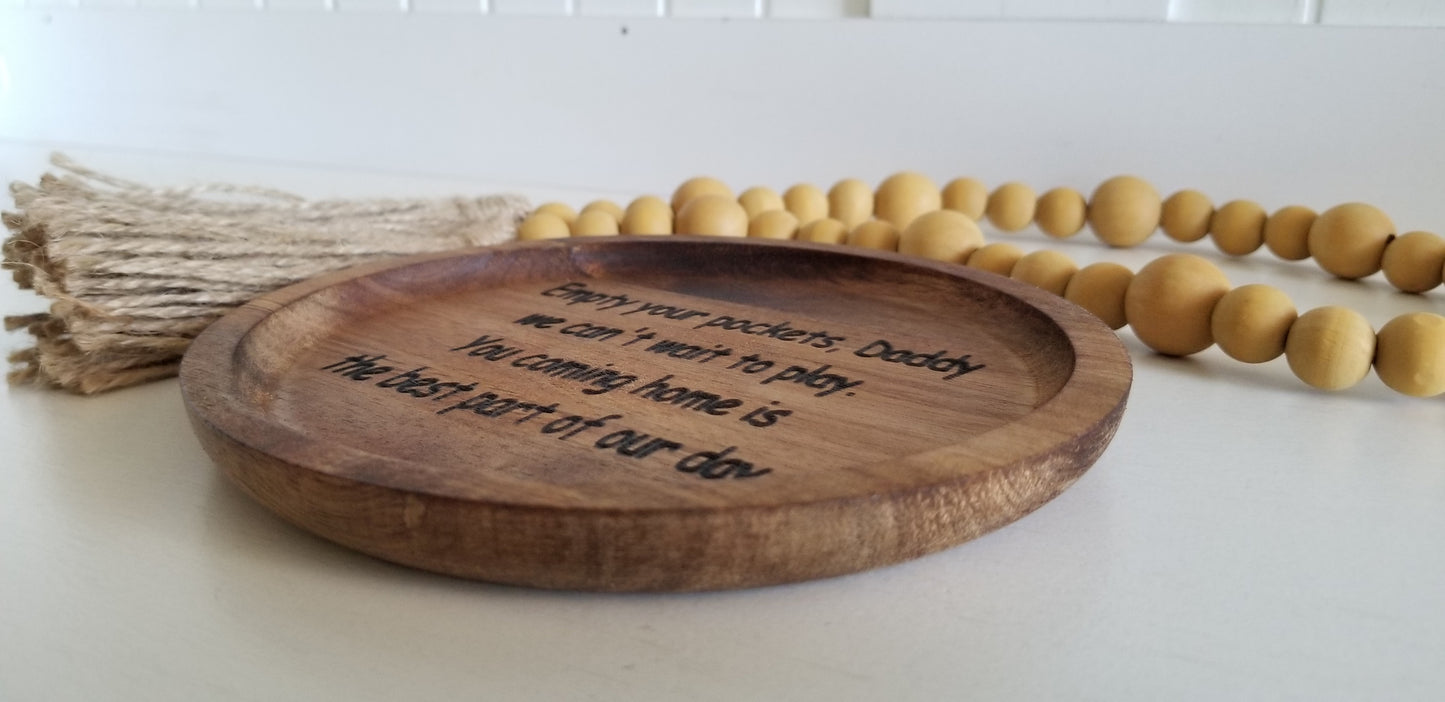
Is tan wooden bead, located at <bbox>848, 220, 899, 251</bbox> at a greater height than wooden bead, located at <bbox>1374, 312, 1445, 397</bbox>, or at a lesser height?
greater

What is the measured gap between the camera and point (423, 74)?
4.10 ft

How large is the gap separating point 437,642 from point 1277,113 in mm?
796

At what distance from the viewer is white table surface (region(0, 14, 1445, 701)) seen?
0.95 ft

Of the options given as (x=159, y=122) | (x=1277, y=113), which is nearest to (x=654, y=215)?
(x=1277, y=113)

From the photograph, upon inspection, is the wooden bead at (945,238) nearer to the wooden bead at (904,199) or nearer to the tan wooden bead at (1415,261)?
the wooden bead at (904,199)

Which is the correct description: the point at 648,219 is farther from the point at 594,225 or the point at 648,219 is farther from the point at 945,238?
the point at 945,238

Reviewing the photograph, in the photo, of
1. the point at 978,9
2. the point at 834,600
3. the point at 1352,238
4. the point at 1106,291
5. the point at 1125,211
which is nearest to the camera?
the point at 834,600

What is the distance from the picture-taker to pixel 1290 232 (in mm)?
766

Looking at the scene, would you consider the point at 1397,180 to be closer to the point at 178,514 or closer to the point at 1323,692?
the point at 1323,692

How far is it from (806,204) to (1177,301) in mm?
342

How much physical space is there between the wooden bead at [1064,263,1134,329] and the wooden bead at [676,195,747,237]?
9.7 inches

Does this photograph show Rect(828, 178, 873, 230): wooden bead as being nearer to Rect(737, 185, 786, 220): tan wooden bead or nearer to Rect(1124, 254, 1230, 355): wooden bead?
Rect(737, 185, 786, 220): tan wooden bead

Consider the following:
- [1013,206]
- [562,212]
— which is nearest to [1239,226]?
[1013,206]

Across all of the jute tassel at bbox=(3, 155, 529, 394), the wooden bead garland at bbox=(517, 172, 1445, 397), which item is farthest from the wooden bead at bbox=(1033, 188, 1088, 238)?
the jute tassel at bbox=(3, 155, 529, 394)
